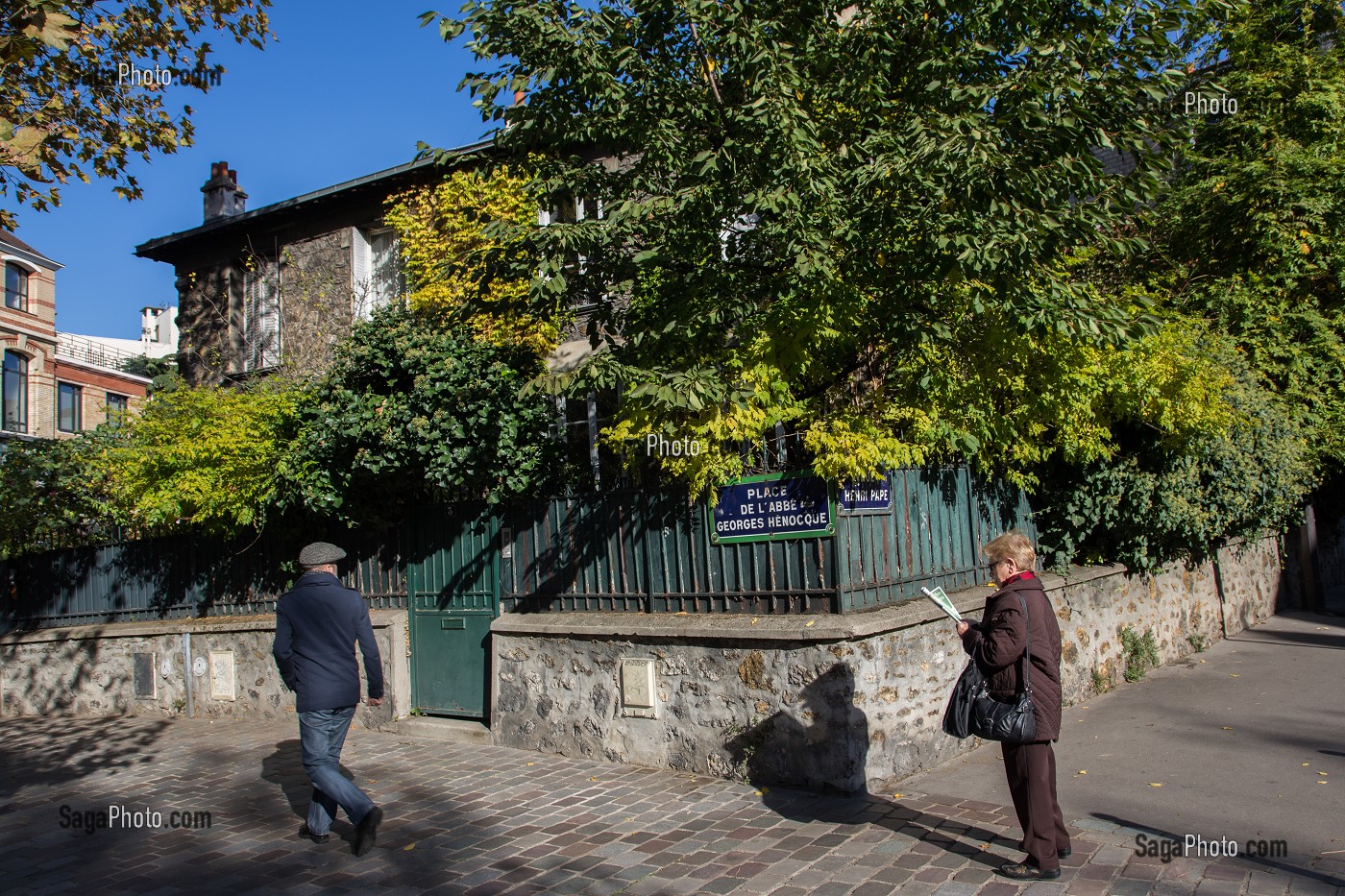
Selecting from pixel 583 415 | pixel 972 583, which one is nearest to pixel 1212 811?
pixel 972 583

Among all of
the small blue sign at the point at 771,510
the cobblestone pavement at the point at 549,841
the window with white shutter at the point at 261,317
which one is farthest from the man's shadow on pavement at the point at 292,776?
the window with white shutter at the point at 261,317

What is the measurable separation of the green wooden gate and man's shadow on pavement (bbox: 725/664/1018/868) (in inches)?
128

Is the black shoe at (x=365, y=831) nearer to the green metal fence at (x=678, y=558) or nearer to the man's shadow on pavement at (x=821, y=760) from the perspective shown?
the man's shadow on pavement at (x=821, y=760)

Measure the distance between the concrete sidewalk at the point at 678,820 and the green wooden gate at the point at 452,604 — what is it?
2.11ft

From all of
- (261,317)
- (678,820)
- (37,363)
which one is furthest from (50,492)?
(37,363)

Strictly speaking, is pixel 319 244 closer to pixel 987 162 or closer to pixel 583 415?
pixel 583 415

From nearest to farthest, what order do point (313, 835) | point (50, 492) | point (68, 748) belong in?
point (313, 835), point (68, 748), point (50, 492)

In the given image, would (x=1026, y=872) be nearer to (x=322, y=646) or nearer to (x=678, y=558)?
(x=678, y=558)

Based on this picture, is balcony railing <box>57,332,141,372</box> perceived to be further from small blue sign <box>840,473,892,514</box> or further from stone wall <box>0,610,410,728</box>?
small blue sign <box>840,473,892,514</box>

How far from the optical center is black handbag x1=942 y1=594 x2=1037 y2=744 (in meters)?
4.64

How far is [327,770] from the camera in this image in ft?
18.2

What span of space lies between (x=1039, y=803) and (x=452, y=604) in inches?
241

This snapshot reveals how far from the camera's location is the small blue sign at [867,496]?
6926 mm

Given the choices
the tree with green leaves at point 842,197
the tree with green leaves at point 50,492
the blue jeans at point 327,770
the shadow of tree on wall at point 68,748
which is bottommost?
the shadow of tree on wall at point 68,748
